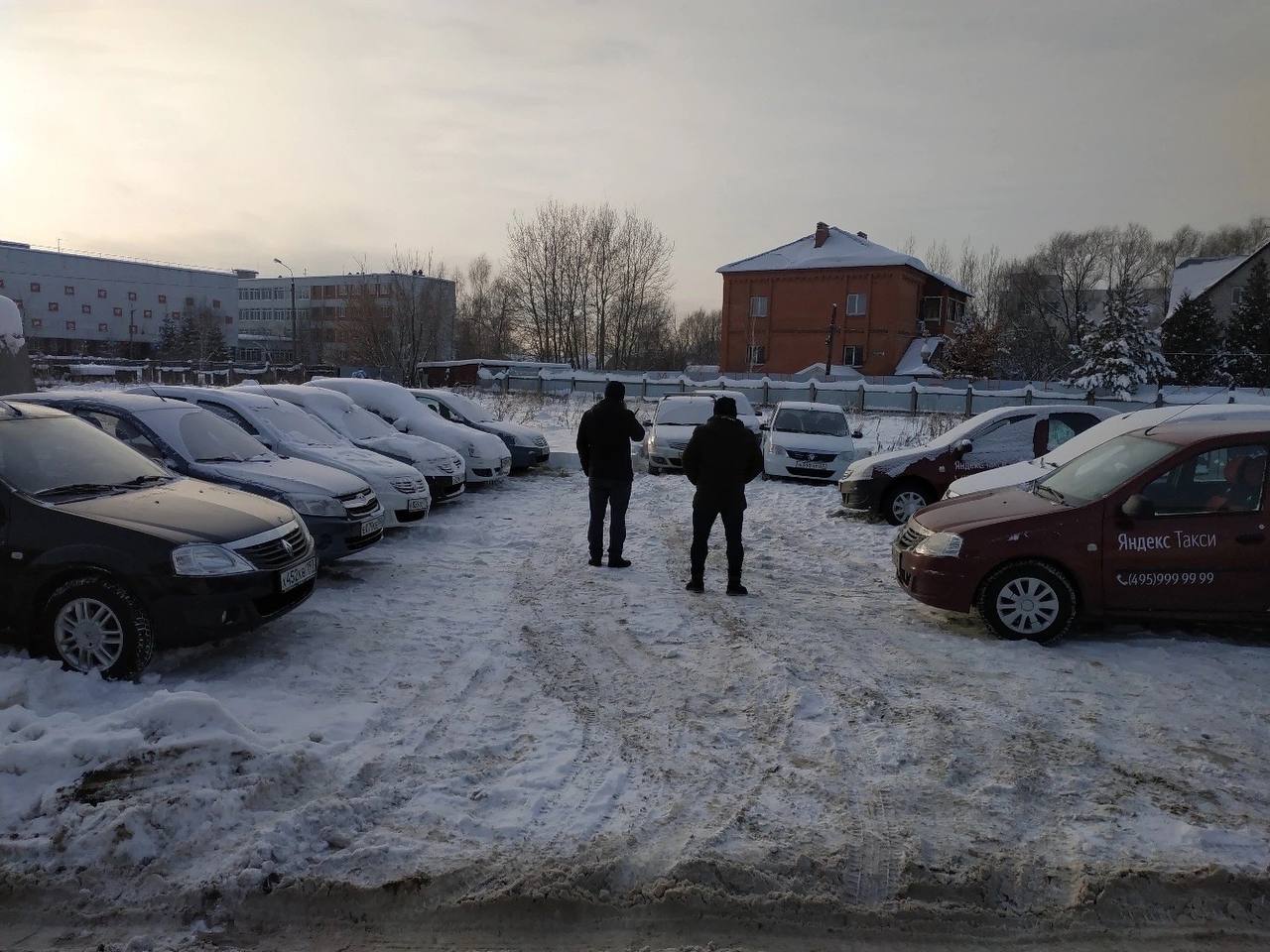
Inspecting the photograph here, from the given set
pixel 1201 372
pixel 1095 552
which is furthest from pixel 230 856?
pixel 1201 372

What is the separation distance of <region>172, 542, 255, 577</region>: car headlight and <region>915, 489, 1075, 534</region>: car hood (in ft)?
16.7

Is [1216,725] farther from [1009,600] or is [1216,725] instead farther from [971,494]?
[971,494]

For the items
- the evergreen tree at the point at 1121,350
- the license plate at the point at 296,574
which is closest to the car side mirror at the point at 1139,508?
the license plate at the point at 296,574

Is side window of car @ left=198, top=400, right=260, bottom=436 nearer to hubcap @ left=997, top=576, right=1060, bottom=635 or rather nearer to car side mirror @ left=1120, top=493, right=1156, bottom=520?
hubcap @ left=997, top=576, right=1060, bottom=635

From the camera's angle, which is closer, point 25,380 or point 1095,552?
point 1095,552

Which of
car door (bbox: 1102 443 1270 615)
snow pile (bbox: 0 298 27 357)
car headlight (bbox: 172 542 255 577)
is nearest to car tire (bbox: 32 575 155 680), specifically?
car headlight (bbox: 172 542 255 577)

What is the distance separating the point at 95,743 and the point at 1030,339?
69942 mm

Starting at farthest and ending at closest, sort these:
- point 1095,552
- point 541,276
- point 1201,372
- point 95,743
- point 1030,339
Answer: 1. point 1030,339
2. point 541,276
3. point 1201,372
4. point 1095,552
5. point 95,743

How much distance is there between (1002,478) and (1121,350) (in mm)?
39110

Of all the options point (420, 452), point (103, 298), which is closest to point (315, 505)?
point (420, 452)

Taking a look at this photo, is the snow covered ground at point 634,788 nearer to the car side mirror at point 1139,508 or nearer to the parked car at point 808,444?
the car side mirror at point 1139,508

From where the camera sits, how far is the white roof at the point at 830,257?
52.3 meters

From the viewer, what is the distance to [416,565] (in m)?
8.55

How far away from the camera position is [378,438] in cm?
1181
